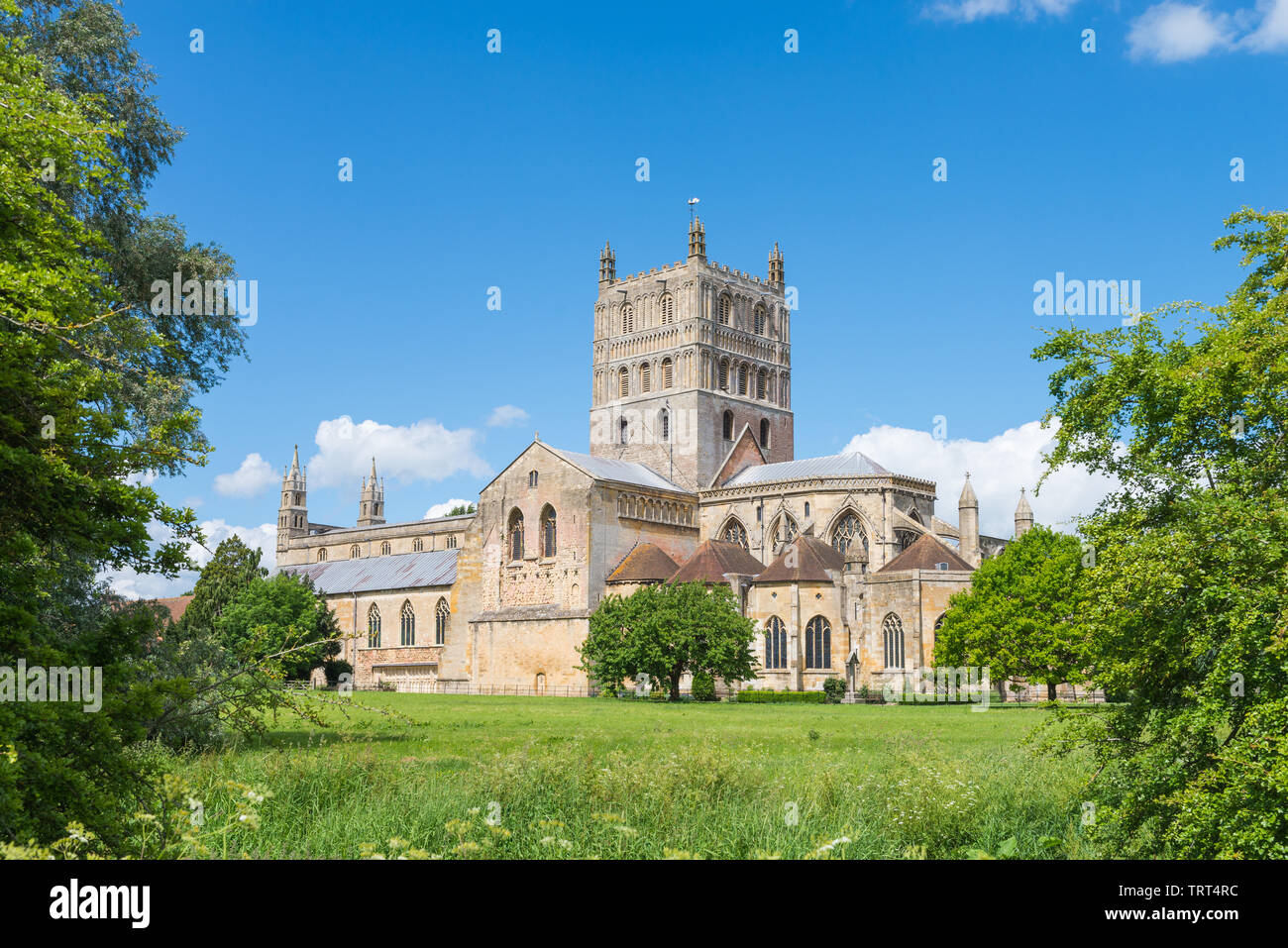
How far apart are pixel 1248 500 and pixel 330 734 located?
801 inches

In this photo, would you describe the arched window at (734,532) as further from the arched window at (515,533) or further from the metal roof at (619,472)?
the arched window at (515,533)

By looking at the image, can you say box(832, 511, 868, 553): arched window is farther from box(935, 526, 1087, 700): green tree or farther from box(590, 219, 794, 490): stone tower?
box(935, 526, 1087, 700): green tree

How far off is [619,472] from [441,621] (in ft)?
62.2

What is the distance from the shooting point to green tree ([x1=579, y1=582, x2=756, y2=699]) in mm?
51625

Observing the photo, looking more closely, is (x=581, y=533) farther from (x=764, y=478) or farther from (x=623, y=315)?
(x=623, y=315)

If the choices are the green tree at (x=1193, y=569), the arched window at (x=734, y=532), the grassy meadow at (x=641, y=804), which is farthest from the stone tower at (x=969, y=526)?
the green tree at (x=1193, y=569)

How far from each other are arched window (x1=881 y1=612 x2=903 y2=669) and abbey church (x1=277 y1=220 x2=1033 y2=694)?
13 centimetres

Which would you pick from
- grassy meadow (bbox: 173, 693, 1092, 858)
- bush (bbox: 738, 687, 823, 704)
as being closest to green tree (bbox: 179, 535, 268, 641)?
bush (bbox: 738, 687, 823, 704)

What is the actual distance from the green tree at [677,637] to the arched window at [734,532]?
19.4 meters

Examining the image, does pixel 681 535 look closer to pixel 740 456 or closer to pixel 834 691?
pixel 740 456

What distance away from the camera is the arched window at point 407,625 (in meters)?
84.7

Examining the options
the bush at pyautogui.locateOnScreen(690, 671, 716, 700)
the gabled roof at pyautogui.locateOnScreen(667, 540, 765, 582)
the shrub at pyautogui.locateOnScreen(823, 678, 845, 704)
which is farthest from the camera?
the gabled roof at pyautogui.locateOnScreen(667, 540, 765, 582)
